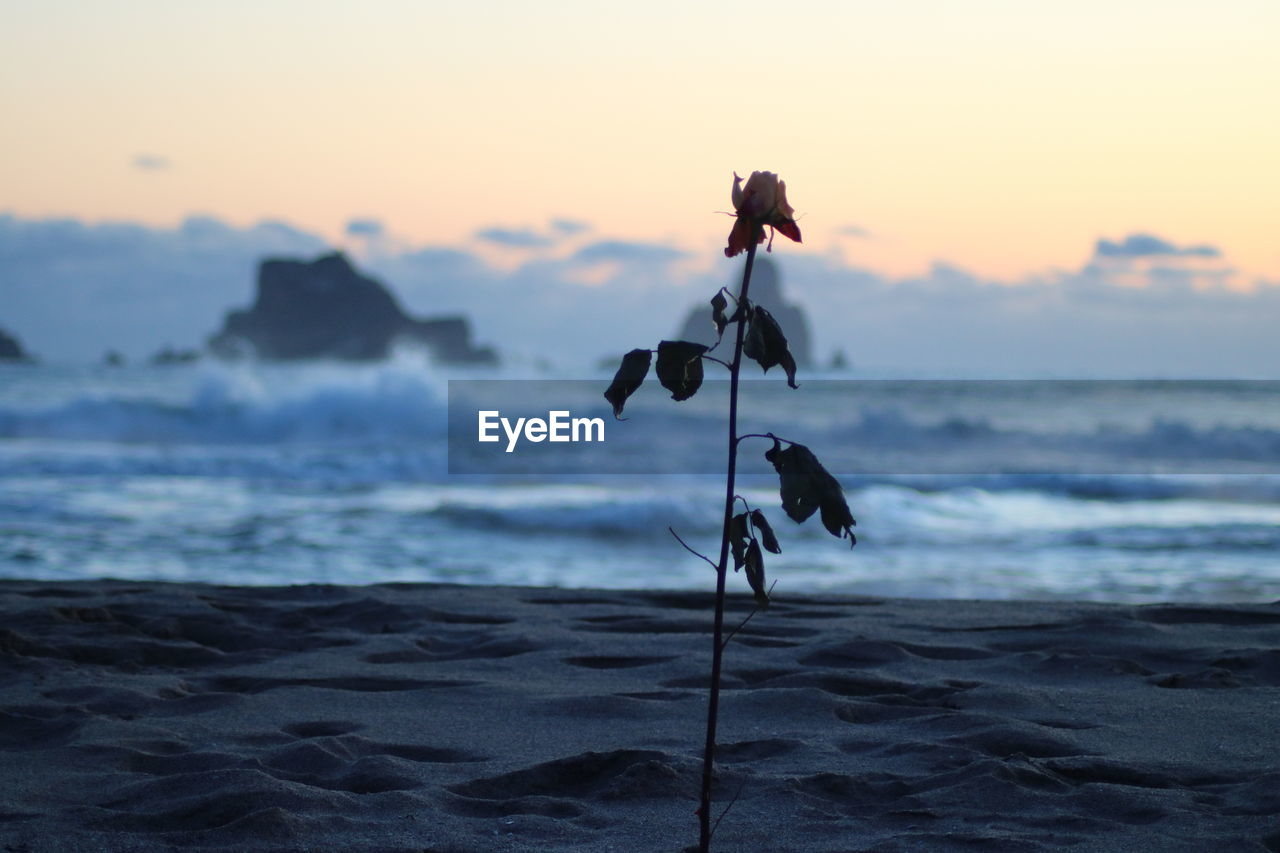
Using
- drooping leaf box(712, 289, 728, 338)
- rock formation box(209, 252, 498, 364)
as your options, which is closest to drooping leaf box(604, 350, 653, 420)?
drooping leaf box(712, 289, 728, 338)

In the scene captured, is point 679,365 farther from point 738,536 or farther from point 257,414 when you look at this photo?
point 257,414

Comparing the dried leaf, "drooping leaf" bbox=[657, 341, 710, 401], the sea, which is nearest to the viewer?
the dried leaf

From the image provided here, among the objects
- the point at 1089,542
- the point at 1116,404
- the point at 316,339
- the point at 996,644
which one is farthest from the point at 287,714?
the point at 316,339

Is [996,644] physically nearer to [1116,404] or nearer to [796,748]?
[796,748]

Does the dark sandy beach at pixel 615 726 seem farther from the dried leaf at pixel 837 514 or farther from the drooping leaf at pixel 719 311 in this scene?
the drooping leaf at pixel 719 311

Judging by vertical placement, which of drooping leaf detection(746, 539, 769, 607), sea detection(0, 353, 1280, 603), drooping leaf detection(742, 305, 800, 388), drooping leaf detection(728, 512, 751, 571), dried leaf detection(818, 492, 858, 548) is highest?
drooping leaf detection(742, 305, 800, 388)

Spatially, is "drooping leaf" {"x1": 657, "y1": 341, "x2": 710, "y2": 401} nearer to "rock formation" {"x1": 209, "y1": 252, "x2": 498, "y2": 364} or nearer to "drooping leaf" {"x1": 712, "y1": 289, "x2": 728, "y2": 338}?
"drooping leaf" {"x1": 712, "y1": 289, "x2": 728, "y2": 338}
